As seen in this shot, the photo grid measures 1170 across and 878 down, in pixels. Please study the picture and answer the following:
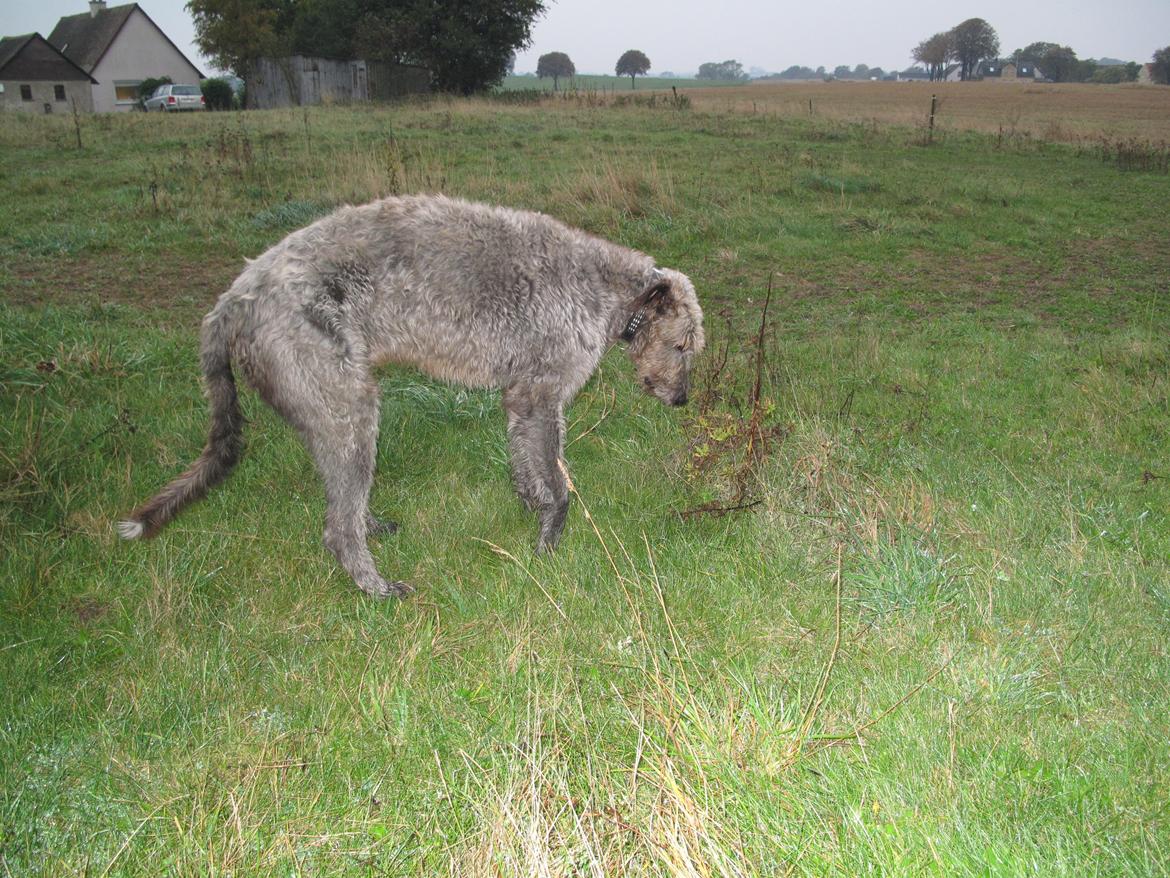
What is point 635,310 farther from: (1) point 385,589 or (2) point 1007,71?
(2) point 1007,71

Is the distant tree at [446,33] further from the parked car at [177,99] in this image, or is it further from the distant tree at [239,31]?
the parked car at [177,99]

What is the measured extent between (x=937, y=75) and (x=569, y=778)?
3227 inches

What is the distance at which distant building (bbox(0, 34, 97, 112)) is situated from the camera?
2967cm

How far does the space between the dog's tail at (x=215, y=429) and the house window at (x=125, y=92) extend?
145ft

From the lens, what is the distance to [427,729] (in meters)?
2.94

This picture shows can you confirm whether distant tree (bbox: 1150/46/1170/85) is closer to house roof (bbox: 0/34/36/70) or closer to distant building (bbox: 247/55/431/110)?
distant building (bbox: 247/55/431/110)

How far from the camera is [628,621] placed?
11.8ft

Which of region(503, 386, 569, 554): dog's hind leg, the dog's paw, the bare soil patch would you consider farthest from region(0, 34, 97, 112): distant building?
the dog's paw

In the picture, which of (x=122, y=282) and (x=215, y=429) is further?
(x=122, y=282)

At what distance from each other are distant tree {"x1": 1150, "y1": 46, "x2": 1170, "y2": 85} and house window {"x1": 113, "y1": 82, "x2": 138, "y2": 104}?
50.1 m

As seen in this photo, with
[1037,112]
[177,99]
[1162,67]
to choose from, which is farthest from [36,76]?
[1162,67]

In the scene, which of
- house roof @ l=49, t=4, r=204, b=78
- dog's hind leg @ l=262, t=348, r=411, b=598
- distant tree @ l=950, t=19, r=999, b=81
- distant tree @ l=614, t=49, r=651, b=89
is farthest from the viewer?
distant tree @ l=614, t=49, r=651, b=89

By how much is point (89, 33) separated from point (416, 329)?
4255cm

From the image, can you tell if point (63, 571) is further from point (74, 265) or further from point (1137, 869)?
point (74, 265)
